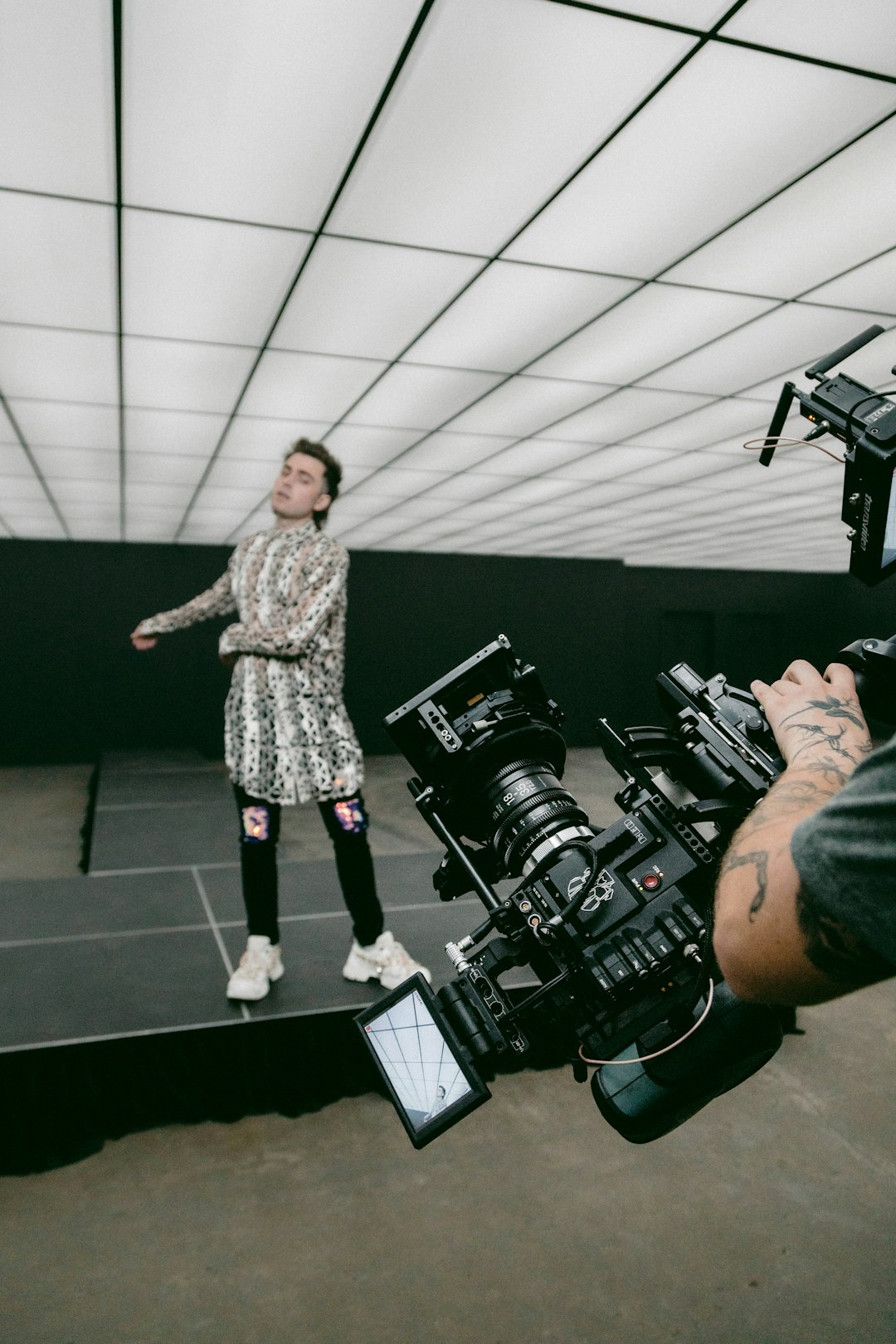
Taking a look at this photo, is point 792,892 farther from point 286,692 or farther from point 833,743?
point 286,692

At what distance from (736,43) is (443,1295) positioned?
7.71 ft

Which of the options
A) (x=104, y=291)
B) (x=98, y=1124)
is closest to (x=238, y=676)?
(x=98, y=1124)

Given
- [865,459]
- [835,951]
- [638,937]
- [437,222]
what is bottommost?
[638,937]

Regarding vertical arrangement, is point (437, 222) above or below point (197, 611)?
above

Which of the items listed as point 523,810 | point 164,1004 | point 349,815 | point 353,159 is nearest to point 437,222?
point 353,159

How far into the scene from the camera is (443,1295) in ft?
4.51

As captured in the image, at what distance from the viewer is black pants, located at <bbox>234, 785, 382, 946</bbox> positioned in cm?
182

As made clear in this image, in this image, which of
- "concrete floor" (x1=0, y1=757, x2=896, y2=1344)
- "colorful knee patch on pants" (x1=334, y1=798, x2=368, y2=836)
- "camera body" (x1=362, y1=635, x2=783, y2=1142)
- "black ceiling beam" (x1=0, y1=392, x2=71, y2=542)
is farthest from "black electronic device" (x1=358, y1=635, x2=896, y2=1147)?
"black ceiling beam" (x1=0, y1=392, x2=71, y2=542)

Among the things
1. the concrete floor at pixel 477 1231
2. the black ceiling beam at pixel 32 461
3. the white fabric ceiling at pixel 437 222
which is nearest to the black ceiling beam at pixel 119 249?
A: the white fabric ceiling at pixel 437 222

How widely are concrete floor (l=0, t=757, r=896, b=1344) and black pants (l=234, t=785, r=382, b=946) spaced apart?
1.32 ft

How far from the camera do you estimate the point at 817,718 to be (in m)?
0.65

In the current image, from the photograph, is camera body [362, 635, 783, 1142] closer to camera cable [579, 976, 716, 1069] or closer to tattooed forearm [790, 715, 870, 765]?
camera cable [579, 976, 716, 1069]

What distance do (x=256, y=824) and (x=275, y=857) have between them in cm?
13

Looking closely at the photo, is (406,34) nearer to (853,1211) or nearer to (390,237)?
(390,237)
